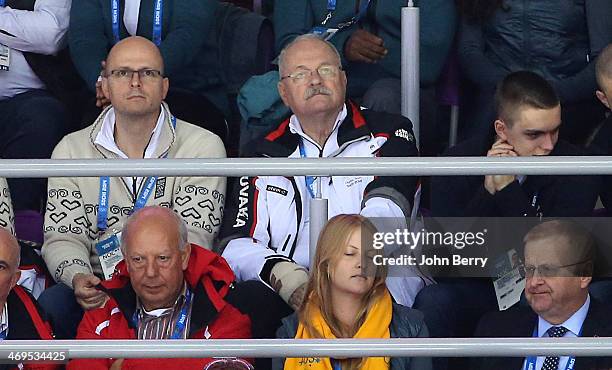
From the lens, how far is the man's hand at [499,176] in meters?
4.78

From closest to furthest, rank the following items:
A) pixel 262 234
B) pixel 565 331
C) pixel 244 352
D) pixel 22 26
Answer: pixel 244 352
pixel 565 331
pixel 262 234
pixel 22 26

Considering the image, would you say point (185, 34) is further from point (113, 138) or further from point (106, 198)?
point (106, 198)

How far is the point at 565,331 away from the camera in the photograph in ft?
14.9

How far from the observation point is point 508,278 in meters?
4.54

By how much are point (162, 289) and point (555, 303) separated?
3.92 feet

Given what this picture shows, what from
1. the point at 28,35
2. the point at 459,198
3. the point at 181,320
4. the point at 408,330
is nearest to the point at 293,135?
the point at 459,198

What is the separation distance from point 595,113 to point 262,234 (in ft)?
4.82

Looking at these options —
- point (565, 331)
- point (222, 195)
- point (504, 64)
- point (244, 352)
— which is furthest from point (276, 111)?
point (244, 352)

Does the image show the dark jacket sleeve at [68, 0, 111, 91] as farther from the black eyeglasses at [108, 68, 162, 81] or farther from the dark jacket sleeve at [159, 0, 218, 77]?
the black eyeglasses at [108, 68, 162, 81]

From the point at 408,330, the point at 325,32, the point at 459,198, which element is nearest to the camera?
the point at 408,330

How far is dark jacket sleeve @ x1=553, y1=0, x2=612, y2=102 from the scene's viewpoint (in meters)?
5.70

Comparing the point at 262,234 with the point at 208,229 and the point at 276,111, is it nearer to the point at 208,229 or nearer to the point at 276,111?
the point at 208,229

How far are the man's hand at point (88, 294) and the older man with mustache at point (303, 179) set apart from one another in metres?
0.43

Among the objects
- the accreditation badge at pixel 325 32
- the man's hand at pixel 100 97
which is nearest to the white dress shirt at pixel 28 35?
the man's hand at pixel 100 97
